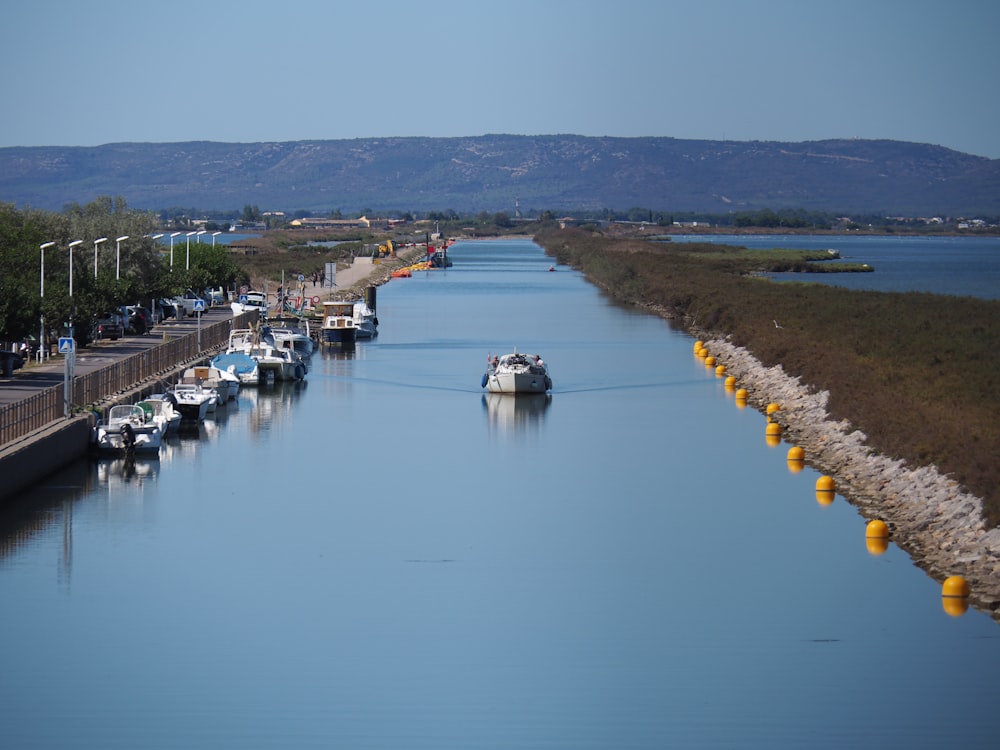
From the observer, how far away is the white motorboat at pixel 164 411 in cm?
4133

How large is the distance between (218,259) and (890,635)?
69.8 m

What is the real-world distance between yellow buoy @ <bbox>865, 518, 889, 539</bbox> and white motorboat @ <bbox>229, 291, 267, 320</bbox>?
44006 mm

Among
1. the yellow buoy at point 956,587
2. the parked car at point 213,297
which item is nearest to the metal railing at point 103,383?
the yellow buoy at point 956,587

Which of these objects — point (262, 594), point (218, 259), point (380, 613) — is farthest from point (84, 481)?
point (218, 259)

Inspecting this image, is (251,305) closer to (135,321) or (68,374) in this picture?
(135,321)

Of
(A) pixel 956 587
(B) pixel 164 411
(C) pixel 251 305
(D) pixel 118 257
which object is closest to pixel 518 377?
(B) pixel 164 411

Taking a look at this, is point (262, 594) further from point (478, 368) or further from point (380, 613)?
point (478, 368)

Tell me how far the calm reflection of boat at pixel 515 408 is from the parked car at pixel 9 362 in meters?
13.7

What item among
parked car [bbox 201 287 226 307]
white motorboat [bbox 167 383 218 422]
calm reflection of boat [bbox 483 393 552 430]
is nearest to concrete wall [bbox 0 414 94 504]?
white motorboat [bbox 167 383 218 422]

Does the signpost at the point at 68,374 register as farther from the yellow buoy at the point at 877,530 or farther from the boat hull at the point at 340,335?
the boat hull at the point at 340,335

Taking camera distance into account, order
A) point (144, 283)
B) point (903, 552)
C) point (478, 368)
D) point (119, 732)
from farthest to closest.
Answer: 1. point (144, 283)
2. point (478, 368)
3. point (903, 552)
4. point (119, 732)

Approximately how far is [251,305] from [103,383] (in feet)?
116

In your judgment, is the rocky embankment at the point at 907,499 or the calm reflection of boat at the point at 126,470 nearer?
the rocky embankment at the point at 907,499

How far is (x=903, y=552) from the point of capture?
2864cm
